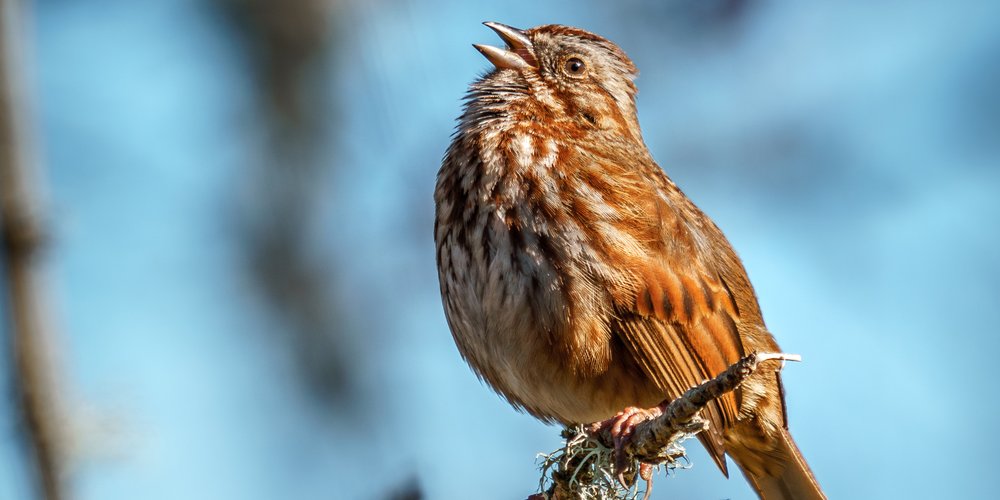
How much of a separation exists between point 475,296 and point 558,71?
1141mm

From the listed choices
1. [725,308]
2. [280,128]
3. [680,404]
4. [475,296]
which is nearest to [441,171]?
[475,296]

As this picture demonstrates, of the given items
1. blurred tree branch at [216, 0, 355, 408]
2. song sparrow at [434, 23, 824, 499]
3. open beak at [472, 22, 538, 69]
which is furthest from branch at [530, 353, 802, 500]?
open beak at [472, 22, 538, 69]

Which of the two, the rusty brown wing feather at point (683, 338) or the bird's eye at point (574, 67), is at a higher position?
the bird's eye at point (574, 67)

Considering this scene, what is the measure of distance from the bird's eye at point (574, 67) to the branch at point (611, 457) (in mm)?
1527

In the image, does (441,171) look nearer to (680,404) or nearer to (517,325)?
(517,325)

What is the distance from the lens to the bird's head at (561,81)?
4.17 m

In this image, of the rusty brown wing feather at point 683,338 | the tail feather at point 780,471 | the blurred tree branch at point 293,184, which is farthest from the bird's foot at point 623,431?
the tail feather at point 780,471

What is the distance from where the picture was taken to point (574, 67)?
14.5 feet

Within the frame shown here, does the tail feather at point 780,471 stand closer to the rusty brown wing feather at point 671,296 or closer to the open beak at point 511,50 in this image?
the rusty brown wing feather at point 671,296

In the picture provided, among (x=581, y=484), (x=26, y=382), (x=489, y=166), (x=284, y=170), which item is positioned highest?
(x=284, y=170)

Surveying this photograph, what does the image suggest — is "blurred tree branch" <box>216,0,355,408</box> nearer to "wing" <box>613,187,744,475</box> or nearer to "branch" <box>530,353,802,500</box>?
"branch" <box>530,353,802,500</box>

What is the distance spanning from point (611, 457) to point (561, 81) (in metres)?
1.71

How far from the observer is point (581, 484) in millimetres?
3275

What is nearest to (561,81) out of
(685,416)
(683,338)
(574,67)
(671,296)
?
(574,67)
